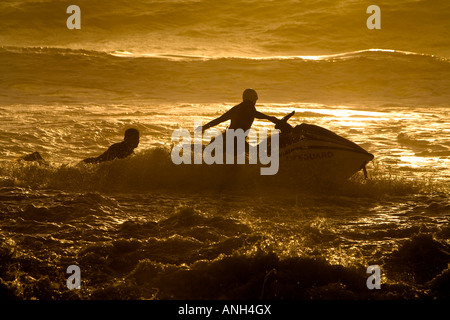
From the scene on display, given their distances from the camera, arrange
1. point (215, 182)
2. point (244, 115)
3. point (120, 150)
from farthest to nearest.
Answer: point (120, 150)
point (215, 182)
point (244, 115)

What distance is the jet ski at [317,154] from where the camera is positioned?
29.9 ft

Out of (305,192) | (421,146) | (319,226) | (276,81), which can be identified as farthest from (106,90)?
(319,226)

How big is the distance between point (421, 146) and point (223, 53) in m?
17.8

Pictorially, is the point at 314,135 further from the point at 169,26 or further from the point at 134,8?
the point at 134,8

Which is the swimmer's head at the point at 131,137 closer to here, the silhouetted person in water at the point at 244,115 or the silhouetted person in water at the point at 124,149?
the silhouetted person in water at the point at 124,149

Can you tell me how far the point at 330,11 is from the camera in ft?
112

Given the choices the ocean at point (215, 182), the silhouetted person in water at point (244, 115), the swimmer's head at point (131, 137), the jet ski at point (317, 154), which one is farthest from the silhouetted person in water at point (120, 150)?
the jet ski at point (317, 154)

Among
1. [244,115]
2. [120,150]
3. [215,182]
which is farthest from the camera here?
[120,150]

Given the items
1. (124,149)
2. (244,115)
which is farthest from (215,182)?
(124,149)

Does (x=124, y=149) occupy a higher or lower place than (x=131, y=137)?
lower

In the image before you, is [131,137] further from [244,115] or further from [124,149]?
[244,115]

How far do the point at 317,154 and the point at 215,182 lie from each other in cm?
181

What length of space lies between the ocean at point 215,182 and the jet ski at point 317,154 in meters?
0.24

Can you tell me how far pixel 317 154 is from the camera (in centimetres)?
920
